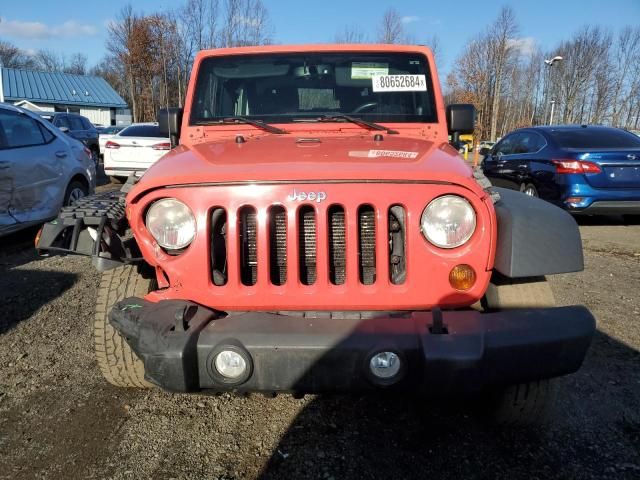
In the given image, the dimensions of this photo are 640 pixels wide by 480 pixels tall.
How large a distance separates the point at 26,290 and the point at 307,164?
3644 millimetres

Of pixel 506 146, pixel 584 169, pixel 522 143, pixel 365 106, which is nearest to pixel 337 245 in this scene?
pixel 365 106

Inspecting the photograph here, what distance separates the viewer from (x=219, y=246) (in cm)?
229

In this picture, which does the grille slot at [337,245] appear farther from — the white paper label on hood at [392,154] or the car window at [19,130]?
the car window at [19,130]

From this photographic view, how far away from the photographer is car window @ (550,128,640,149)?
302 inches

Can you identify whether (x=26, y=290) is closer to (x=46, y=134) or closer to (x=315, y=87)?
(x=46, y=134)

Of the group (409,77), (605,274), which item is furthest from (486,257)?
(605,274)

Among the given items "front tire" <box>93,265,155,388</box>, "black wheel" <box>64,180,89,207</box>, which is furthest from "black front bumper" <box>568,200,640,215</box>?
"black wheel" <box>64,180,89,207</box>

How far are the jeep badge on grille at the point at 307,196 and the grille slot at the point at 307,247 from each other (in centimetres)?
9

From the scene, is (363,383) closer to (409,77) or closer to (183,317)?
(183,317)

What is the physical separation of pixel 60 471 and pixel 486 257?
2041 millimetres

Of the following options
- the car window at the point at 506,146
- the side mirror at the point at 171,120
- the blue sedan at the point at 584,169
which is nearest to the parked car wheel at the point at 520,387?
the side mirror at the point at 171,120

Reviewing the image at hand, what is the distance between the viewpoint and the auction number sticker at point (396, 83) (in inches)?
138

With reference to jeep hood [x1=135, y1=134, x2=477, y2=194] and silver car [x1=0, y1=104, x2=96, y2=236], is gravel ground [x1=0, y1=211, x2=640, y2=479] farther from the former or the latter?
silver car [x1=0, y1=104, x2=96, y2=236]

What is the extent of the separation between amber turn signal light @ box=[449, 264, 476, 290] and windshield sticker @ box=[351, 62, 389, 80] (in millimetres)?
1899
